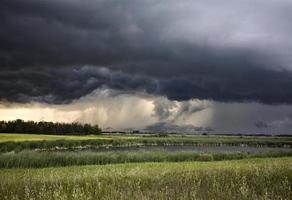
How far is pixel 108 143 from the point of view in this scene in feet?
338

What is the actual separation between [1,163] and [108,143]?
206 feet

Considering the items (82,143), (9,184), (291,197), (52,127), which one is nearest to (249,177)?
(291,197)

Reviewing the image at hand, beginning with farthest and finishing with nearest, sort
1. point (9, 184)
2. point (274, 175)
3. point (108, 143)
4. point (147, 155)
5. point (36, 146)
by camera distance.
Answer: point (108, 143) < point (36, 146) < point (147, 155) < point (274, 175) < point (9, 184)

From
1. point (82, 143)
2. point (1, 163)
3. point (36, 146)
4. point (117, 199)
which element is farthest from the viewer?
point (82, 143)

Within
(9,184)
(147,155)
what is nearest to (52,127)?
(147,155)

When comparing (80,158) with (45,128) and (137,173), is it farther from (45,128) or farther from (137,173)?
(45,128)

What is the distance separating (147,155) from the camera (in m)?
52.4

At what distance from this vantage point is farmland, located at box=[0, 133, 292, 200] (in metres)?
11.3

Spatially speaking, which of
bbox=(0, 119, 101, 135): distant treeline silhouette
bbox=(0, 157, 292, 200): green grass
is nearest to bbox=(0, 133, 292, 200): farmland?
bbox=(0, 157, 292, 200): green grass

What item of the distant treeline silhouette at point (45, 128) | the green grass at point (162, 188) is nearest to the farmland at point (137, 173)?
the green grass at point (162, 188)

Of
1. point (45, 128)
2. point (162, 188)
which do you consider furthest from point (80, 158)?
point (45, 128)

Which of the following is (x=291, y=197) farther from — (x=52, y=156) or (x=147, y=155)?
(x=147, y=155)

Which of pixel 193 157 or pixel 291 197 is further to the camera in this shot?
pixel 193 157

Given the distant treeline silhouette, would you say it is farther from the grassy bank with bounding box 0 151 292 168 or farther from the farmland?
the grassy bank with bounding box 0 151 292 168
